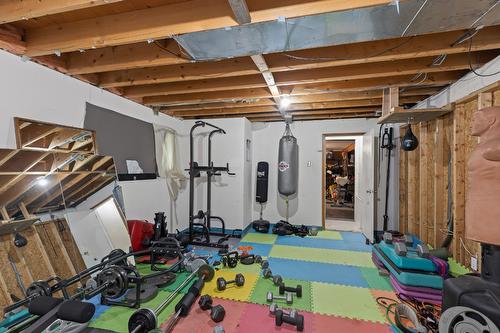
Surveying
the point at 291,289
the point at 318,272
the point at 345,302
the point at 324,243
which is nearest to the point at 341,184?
the point at 324,243

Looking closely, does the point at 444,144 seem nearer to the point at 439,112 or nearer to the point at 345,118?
the point at 439,112

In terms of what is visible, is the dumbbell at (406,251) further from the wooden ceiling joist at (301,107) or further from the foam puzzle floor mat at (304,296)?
the wooden ceiling joist at (301,107)

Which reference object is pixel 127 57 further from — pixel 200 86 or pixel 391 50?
pixel 391 50

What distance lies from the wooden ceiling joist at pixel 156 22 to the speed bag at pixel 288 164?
3742mm

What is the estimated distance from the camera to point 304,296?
2637mm

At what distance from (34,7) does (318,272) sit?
13.4 ft

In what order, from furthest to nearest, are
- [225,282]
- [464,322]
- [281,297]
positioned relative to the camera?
[225,282] → [281,297] → [464,322]

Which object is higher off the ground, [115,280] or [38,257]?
[38,257]

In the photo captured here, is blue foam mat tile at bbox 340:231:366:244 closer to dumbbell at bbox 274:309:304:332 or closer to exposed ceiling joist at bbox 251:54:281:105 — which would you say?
dumbbell at bbox 274:309:304:332

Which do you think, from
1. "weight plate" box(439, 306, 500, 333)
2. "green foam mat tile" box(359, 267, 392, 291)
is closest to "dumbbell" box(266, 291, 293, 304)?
"green foam mat tile" box(359, 267, 392, 291)

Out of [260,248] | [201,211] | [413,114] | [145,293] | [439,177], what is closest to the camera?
[145,293]

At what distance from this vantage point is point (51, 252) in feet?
8.80

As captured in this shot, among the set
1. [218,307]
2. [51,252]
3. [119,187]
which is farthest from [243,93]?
[51,252]

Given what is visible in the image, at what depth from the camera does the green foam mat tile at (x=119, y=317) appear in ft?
7.01
